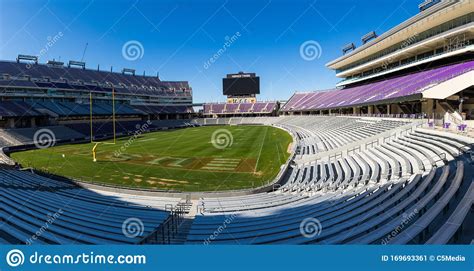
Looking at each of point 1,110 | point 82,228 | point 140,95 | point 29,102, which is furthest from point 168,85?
point 82,228

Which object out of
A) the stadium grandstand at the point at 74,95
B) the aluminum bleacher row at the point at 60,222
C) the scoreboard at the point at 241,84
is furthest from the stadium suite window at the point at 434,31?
the scoreboard at the point at 241,84

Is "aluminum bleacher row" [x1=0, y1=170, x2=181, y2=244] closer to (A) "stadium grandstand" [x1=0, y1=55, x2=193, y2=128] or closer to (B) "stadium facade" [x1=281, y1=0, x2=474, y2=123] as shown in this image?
(B) "stadium facade" [x1=281, y1=0, x2=474, y2=123]

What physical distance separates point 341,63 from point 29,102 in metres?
59.1

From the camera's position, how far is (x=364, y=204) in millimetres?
7160

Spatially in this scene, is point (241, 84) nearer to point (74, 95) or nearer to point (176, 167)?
point (74, 95)

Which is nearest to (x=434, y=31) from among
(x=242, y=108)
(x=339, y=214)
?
(x=339, y=214)

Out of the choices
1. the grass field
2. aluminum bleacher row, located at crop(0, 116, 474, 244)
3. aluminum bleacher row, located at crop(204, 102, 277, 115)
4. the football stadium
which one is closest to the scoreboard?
aluminum bleacher row, located at crop(204, 102, 277, 115)

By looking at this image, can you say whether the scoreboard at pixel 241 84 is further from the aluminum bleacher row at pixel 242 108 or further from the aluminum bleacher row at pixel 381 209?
the aluminum bleacher row at pixel 381 209

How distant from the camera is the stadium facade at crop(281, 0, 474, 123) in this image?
2055 centimetres

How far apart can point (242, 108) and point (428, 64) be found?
56.0 m

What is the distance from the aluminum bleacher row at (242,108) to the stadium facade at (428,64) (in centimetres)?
3766

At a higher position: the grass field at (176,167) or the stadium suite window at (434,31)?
the stadium suite window at (434,31)

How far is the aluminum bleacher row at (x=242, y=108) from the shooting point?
273 feet

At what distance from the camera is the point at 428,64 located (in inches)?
1308
